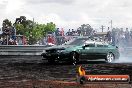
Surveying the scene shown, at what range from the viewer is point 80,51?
68.5 feet

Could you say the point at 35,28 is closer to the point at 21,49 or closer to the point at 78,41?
the point at 21,49

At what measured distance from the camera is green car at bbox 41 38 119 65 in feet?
67.1

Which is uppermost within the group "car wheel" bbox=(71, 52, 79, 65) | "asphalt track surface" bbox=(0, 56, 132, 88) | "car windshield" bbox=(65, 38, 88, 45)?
"car windshield" bbox=(65, 38, 88, 45)

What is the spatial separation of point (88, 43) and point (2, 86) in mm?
11009

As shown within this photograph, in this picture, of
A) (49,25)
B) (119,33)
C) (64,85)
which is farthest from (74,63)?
(49,25)

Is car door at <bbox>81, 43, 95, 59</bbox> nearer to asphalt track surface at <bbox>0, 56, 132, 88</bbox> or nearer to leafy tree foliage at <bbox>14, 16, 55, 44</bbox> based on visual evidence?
asphalt track surface at <bbox>0, 56, 132, 88</bbox>

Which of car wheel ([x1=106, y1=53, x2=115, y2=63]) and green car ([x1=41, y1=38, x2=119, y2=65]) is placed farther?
car wheel ([x1=106, y1=53, x2=115, y2=63])

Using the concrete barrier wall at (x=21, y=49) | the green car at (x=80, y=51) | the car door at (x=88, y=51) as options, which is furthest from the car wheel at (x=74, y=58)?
the concrete barrier wall at (x=21, y=49)

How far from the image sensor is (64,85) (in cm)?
1104

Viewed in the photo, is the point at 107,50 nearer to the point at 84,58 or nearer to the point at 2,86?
the point at 84,58

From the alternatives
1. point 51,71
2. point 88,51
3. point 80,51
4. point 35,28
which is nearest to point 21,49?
point 88,51

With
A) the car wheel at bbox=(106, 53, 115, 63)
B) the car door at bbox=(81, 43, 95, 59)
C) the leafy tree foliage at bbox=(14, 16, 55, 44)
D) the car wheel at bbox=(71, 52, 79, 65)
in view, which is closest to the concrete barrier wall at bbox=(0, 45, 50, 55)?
the car wheel at bbox=(106, 53, 115, 63)

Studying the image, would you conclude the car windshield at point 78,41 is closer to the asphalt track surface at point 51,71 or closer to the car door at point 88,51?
the car door at point 88,51

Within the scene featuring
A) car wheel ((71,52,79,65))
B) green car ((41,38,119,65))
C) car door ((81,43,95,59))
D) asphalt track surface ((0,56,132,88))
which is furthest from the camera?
car door ((81,43,95,59))
